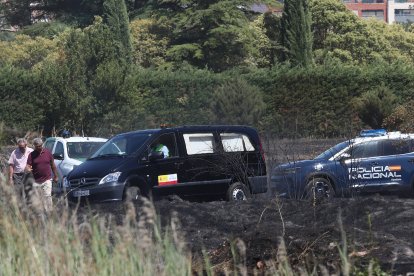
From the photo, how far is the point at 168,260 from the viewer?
22.6 feet

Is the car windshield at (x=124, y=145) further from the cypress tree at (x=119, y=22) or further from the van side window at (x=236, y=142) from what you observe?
the cypress tree at (x=119, y=22)

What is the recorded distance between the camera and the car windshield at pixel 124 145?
765 inches

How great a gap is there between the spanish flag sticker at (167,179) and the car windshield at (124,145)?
2.45 feet

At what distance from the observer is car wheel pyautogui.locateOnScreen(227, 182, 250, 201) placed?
763 inches

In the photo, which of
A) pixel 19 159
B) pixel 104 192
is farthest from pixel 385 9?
pixel 19 159

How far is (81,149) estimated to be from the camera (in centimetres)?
2442

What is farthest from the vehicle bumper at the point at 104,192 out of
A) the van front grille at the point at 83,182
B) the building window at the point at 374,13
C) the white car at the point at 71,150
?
the building window at the point at 374,13

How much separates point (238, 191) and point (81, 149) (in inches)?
243

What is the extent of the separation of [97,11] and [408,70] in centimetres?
2457

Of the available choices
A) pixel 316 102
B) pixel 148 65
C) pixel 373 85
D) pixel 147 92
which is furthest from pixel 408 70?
pixel 148 65

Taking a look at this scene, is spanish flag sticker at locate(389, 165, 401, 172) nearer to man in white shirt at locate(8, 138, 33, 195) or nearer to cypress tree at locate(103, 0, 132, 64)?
man in white shirt at locate(8, 138, 33, 195)

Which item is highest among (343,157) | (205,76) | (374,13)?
(374,13)

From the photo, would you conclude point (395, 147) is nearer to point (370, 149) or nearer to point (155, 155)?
point (370, 149)

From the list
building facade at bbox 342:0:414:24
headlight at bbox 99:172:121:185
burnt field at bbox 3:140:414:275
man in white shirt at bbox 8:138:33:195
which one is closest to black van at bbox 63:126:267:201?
headlight at bbox 99:172:121:185
